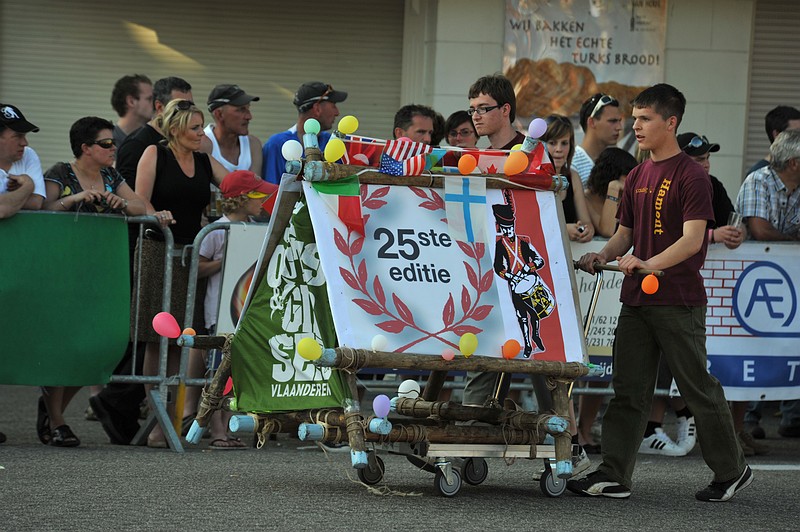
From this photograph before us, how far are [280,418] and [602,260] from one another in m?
1.86

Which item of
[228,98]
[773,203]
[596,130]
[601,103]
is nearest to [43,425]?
[228,98]

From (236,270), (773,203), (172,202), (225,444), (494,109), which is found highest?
(494,109)

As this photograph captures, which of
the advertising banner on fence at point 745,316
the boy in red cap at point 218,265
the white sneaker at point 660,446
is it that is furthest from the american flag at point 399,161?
the white sneaker at point 660,446

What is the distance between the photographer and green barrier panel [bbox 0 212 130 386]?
8.23m

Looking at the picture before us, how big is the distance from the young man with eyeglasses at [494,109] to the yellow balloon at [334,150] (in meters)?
1.15

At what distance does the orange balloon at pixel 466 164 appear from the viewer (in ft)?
22.2

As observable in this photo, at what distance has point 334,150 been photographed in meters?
6.57

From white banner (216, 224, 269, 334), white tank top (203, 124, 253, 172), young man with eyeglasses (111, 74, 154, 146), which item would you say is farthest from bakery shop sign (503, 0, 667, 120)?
white banner (216, 224, 269, 334)

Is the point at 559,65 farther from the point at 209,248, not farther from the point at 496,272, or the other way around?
the point at 496,272

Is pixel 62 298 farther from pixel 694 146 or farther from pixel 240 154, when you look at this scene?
pixel 694 146

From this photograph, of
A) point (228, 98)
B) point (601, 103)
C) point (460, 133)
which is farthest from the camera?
point (601, 103)

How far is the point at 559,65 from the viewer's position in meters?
13.4

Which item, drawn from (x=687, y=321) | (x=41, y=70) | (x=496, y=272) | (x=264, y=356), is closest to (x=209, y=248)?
(x=264, y=356)

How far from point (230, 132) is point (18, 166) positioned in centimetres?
189
